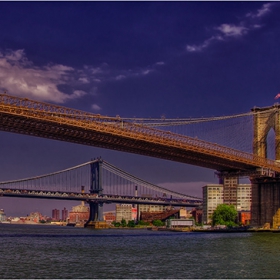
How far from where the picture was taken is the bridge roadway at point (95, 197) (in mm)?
96463

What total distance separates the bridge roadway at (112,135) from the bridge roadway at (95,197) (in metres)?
54.5

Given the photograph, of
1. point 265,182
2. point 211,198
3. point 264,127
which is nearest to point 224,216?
point 265,182

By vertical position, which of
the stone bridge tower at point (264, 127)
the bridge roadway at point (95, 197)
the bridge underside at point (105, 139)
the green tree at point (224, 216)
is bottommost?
the green tree at point (224, 216)

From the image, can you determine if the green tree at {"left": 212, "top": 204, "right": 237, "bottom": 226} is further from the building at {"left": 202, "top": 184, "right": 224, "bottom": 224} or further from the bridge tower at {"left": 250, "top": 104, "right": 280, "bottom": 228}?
the building at {"left": 202, "top": 184, "right": 224, "bottom": 224}

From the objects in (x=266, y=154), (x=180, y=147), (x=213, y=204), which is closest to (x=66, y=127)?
(x=180, y=147)

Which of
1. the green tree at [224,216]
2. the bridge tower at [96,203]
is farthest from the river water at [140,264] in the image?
the bridge tower at [96,203]

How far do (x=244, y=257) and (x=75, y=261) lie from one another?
24.4 ft

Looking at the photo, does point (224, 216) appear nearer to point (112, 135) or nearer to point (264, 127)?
point (264, 127)

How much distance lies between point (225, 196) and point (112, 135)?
94.8m

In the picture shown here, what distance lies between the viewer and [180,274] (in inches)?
731

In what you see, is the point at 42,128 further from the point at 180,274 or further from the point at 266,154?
the point at 266,154

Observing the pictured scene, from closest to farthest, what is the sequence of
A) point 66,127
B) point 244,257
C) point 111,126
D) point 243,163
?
point 244,257 < point 66,127 < point 111,126 < point 243,163

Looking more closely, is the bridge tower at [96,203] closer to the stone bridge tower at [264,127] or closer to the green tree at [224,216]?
the green tree at [224,216]

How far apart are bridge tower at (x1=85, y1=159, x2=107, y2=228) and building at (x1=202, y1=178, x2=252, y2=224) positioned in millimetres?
24673
